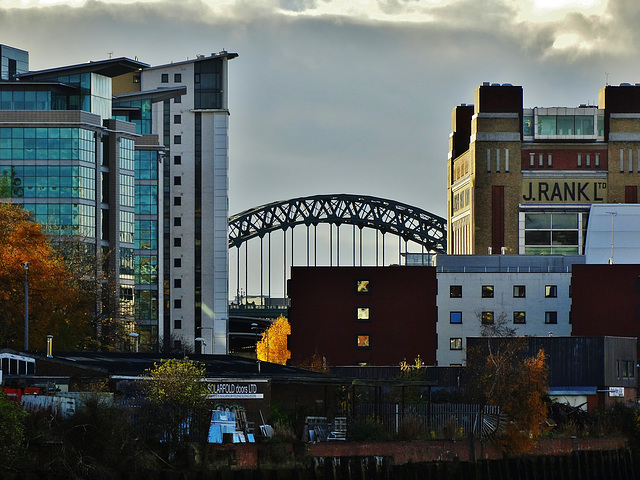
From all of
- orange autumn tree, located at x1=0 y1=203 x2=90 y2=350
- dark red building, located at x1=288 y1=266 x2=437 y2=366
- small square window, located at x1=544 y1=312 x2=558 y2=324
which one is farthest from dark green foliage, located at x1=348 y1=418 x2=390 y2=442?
small square window, located at x1=544 y1=312 x2=558 y2=324

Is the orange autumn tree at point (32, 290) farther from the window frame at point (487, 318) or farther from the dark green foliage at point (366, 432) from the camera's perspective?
the window frame at point (487, 318)

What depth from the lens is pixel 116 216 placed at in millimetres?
151500

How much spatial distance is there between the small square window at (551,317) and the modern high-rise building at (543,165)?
110ft

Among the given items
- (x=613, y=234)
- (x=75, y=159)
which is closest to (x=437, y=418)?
(x=75, y=159)

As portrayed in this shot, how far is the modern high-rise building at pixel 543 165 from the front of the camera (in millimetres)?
171875

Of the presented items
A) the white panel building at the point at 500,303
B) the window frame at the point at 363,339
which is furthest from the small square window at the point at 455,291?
the window frame at the point at 363,339

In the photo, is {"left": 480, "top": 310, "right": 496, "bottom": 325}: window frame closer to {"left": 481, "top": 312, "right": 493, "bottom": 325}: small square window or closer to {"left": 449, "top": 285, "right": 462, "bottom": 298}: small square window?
{"left": 481, "top": 312, "right": 493, "bottom": 325}: small square window

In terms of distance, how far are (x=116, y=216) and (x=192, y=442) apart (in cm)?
→ 8672

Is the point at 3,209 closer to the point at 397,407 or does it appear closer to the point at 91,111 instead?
A: the point at 397,407

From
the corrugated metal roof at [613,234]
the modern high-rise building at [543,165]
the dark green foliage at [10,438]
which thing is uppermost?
the modern high-rise building at [543,165]

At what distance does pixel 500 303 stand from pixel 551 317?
15.2 feet

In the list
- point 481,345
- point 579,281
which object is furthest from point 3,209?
point 579,281

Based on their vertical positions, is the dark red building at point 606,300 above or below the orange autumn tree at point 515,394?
above

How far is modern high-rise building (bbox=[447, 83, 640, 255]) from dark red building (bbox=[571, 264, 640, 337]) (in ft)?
123
